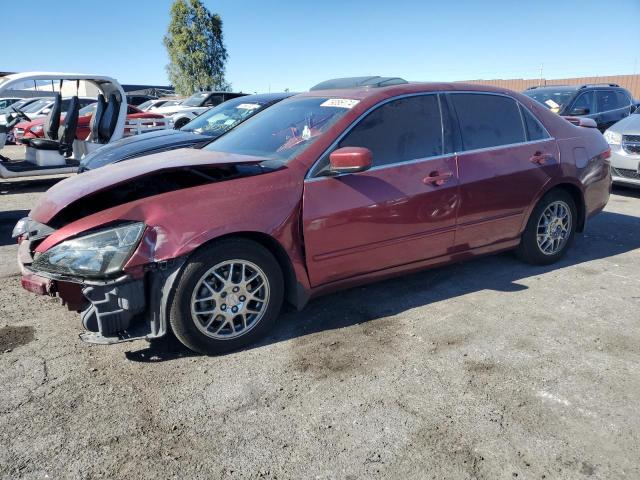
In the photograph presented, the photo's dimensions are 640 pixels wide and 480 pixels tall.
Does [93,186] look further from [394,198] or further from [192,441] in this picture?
[394,198]

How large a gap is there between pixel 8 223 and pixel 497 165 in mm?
6094

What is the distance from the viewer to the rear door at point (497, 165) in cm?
400

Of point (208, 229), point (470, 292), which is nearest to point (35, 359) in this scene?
point (208, 229)

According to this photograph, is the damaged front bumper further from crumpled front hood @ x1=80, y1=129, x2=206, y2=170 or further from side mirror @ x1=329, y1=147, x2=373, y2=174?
crumpled front hood @ x1=80, y1=129, x2=206, y2=170

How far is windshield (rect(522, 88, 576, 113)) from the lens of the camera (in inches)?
398

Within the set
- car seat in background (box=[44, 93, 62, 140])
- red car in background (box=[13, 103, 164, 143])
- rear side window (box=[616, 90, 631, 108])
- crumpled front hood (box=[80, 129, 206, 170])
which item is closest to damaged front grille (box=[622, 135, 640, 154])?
rear side window (box=[616, 90, 631, 108])

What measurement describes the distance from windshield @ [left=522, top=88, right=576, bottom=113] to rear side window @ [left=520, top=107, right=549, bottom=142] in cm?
621

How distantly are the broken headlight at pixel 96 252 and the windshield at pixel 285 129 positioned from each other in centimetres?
117

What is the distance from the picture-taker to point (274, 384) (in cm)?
284

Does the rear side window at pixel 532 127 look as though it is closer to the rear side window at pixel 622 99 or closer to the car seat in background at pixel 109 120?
the car seat in background at pixel 109 120

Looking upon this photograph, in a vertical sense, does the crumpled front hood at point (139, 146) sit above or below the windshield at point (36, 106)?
below

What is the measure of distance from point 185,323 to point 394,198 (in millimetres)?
1638

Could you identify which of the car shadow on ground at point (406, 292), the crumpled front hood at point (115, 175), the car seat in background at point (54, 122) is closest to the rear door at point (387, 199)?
the car shadow on ground at point (406, 292)

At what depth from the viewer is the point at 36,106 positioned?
18.5m
